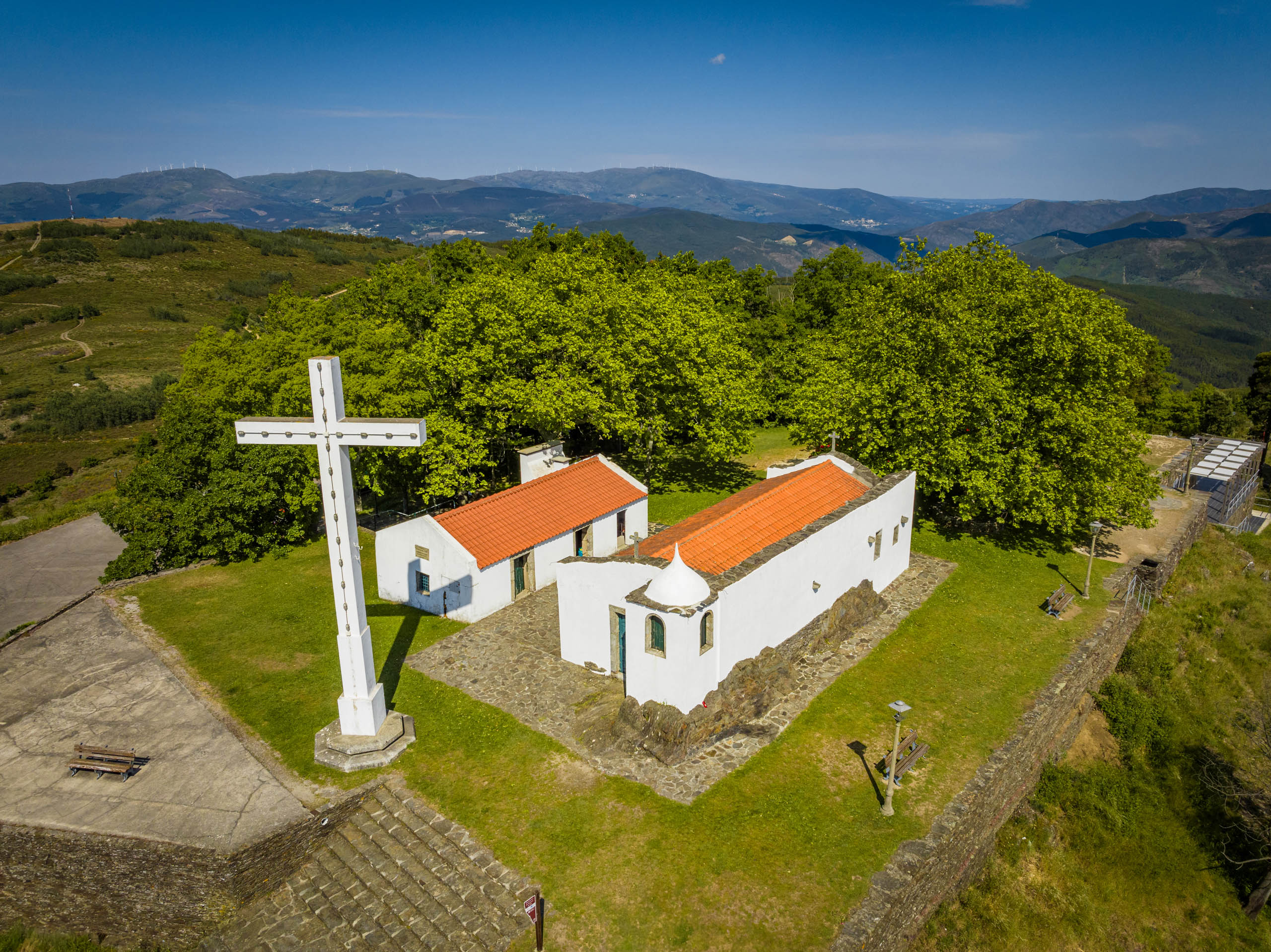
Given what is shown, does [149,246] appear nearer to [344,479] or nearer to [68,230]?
[68,230]

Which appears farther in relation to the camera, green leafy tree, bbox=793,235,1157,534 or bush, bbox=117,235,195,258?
bush, bbox=117,235,195,258

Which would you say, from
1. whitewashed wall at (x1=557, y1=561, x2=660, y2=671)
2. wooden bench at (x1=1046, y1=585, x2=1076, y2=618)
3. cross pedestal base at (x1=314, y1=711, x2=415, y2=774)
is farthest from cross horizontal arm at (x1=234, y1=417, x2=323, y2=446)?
wooden bench at (x1=1046, y1=585, x2=1076, y2=618)

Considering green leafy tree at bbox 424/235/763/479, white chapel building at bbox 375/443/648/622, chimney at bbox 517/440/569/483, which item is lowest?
white chapel building at bbox 375/443/648/622

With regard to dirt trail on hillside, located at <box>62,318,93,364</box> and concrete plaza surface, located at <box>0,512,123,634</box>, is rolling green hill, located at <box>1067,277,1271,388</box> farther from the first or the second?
dirt trail on hillside, located at <box>62,318,93,364</box>

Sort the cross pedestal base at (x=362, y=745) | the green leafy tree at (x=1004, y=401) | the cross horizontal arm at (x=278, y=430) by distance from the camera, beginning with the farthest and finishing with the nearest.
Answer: the green leafy tree at (x=1004, y=401)
the cross pedestal base at (x=362, y=745)
the cross horizontal arm at (x=278, y=430)

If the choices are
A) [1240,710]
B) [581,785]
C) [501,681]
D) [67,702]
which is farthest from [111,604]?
[1240,710]

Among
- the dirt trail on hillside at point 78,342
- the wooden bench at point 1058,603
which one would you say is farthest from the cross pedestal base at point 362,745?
the dirt trail on hillside at point 78,342

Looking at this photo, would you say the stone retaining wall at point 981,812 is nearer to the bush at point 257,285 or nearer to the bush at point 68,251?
the bush at point 257,285
